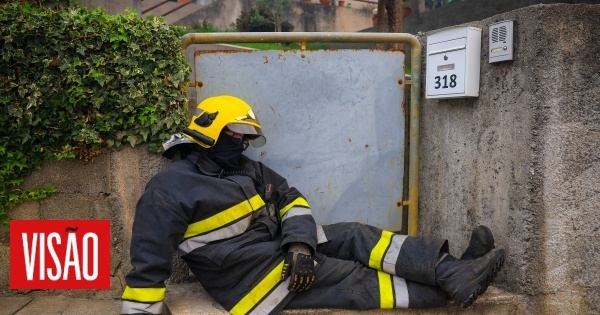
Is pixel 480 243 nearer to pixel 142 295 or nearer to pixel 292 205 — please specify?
pixel 292 205

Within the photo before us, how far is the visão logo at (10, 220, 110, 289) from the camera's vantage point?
3.63 meters

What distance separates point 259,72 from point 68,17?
1258mm

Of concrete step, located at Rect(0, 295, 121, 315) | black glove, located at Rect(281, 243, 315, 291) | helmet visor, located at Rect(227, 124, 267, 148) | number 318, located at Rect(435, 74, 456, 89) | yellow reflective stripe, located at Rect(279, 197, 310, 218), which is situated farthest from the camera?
number 318, located at Rect(435, 74, 456, 89)

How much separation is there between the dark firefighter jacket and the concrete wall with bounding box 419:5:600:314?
3.96 ft

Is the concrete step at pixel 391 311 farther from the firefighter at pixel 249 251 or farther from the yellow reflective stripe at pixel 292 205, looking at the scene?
the yellow reflective stripe at pixel 292 205

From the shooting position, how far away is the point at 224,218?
3277mm

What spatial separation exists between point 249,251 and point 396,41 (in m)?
1.86

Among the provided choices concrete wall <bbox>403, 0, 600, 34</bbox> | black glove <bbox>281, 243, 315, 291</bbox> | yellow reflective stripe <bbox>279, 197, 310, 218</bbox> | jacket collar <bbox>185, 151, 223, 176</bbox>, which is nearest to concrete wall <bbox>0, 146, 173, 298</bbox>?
jacket collar <bbox>185, 151, 223, 176</bbox>

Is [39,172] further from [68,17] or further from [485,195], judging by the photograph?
[485,195]

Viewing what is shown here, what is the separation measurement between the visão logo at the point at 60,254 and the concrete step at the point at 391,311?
22.1 inches

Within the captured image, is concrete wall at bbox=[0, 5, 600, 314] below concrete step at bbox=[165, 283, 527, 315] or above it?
above

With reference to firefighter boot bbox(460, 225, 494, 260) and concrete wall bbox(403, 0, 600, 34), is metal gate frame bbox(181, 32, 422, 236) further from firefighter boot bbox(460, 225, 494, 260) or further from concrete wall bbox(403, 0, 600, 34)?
concrete wall bbox(403, 0, 600, 34)

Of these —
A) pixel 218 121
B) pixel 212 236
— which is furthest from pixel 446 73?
pixel 212 236

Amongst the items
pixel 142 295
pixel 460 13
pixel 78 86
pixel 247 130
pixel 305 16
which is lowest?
pixel 142 295
